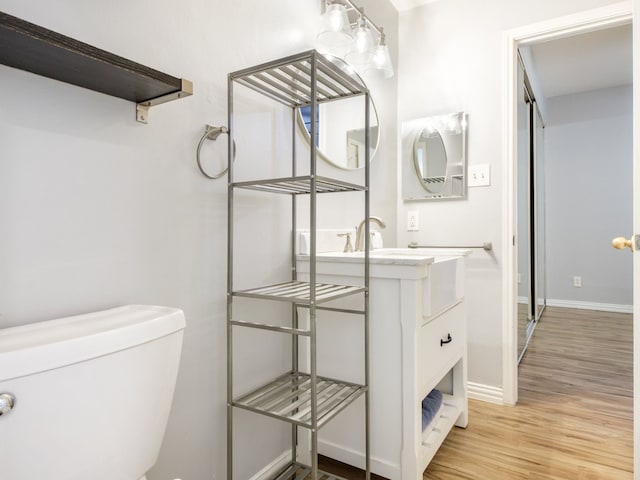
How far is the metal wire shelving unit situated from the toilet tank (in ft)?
1.17

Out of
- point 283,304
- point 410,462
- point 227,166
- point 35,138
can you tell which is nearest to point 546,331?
point 410,462

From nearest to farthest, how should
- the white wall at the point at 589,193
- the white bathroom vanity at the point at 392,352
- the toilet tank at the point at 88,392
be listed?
1. the toilet tank at the point at 88,392
2. the white bathroom vanity at the point at 392,352
3. the white wall at the point at 589,193

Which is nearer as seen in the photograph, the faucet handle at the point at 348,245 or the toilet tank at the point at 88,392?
the toilet tank at the point at 88,392

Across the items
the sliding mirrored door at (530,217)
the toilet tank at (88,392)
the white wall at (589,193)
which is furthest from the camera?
the white wall at (589,193)

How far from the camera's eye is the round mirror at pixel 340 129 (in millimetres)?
1642

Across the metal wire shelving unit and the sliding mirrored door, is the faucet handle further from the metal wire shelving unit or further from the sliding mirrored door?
the sliding mirrored door

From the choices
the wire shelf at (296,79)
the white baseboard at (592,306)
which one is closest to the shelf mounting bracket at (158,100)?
the wire shelf at (296,79)

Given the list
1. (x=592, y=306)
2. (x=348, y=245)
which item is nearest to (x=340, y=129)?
(x=348, y=245)

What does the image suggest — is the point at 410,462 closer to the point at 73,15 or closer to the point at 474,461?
the point at 474,461

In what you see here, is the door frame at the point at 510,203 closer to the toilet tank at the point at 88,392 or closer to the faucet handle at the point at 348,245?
the faucet handle at the point at 348,245

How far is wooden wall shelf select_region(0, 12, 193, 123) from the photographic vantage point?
626mm

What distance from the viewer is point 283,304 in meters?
1.47

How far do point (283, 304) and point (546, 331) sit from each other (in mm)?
3059

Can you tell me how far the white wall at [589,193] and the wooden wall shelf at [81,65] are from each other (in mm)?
4770
